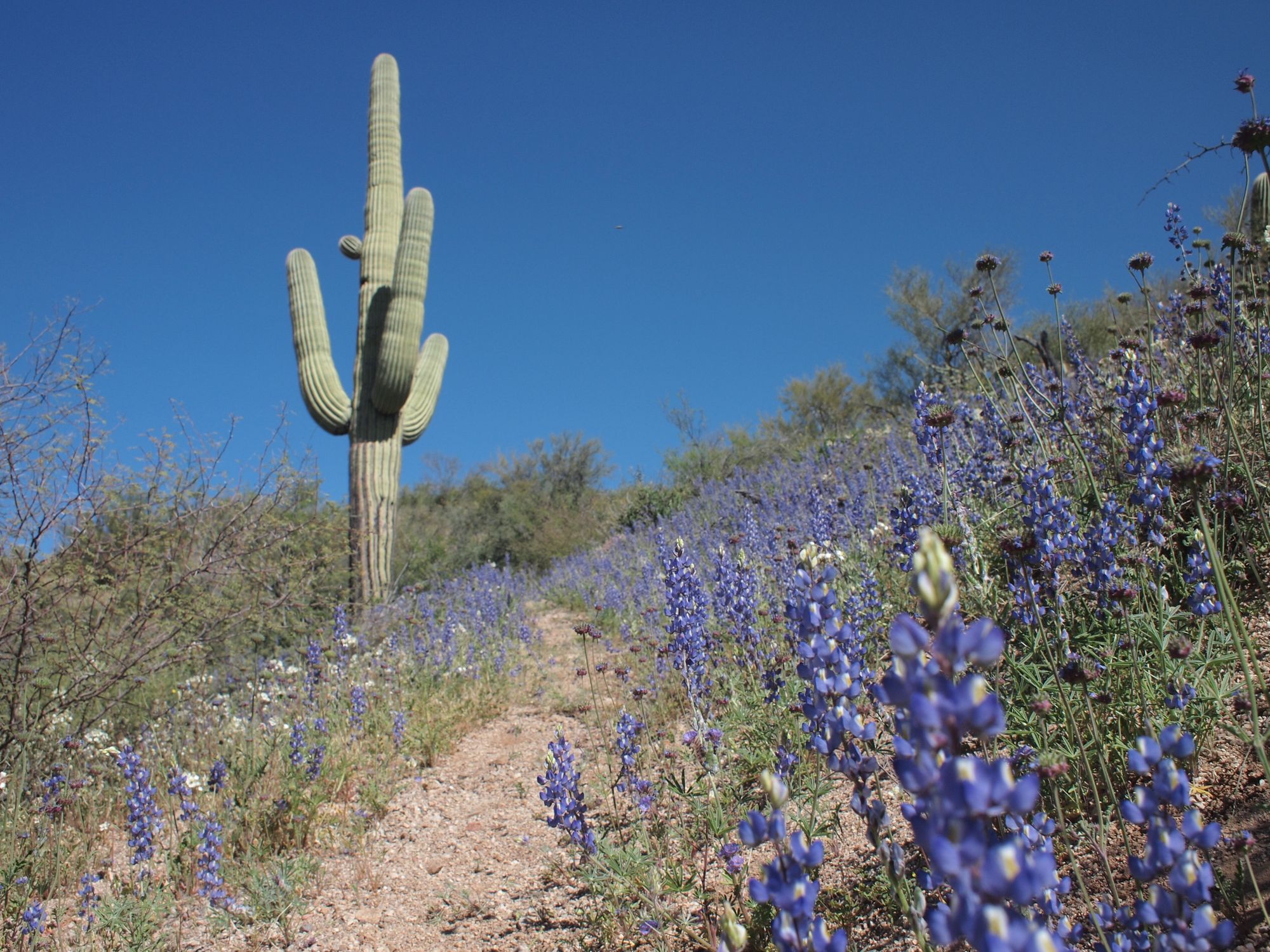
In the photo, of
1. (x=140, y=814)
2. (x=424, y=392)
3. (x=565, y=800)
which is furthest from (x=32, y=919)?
(x=424, y=392)

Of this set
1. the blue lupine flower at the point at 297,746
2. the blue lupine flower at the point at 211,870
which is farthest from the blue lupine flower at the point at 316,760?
the blue lupine flower at the point at 211,870

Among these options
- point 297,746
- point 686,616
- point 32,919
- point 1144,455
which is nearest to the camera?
point 1144,455

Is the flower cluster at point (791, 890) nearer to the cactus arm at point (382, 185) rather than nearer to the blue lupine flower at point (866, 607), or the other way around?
the blue lupine flower at point (866, 607)

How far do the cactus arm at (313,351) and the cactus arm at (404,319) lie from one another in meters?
0.71

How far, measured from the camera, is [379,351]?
10.8 meters

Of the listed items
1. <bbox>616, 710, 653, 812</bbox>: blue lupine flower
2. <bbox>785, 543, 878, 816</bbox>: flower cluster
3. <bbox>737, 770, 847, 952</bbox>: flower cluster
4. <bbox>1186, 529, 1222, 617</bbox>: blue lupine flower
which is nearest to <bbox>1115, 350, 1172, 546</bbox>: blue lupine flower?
<bbox>1186, 529, 1222, 617</bbox>: blue lupine flower

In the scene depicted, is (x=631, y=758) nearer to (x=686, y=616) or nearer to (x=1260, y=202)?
(x=686, y=616)

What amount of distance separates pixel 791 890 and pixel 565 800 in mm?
1602

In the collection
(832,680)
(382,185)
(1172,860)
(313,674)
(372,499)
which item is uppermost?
(382,185)

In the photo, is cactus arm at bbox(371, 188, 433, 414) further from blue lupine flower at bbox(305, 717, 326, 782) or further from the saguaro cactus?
blue lupine flower at bbox(305, 717, 326, 782)

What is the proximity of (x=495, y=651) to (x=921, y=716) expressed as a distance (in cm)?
636

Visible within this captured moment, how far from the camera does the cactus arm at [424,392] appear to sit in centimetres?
Answer: 1123

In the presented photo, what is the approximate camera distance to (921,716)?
0.86 metres

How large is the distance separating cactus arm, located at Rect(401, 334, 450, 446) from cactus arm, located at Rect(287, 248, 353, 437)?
0.83 m
